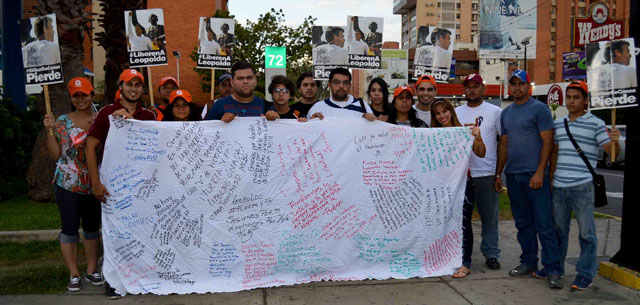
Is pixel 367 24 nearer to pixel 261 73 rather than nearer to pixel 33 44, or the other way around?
pixel 33 44

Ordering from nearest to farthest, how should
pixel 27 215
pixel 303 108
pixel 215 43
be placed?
pixel 303 108 → pixel 27 215 → pixel 215 43

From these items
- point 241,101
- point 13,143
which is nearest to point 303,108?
point 241,101

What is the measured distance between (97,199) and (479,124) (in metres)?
3.81

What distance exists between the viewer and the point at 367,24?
7801 millimetres

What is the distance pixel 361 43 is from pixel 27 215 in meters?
5.60

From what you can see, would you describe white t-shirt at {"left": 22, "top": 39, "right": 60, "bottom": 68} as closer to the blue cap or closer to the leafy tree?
the blue cap

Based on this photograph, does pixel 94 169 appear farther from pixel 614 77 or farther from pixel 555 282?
pixel 614 77

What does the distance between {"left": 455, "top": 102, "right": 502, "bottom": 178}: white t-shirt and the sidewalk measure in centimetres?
106

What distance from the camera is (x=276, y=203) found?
184 inches

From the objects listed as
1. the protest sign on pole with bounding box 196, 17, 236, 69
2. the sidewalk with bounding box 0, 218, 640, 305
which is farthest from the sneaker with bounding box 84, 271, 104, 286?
the protest sign on pole with bounding box 196, 17, 236, 69

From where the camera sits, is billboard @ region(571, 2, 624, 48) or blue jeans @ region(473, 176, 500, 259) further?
billboard @ region(571, 2, 624, 48)

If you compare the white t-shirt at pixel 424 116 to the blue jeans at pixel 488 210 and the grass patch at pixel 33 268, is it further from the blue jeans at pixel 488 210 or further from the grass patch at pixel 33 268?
the grass patch at pixel 33 268

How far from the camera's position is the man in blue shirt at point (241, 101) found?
15.3ft

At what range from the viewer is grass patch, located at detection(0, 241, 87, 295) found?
15.2ft
